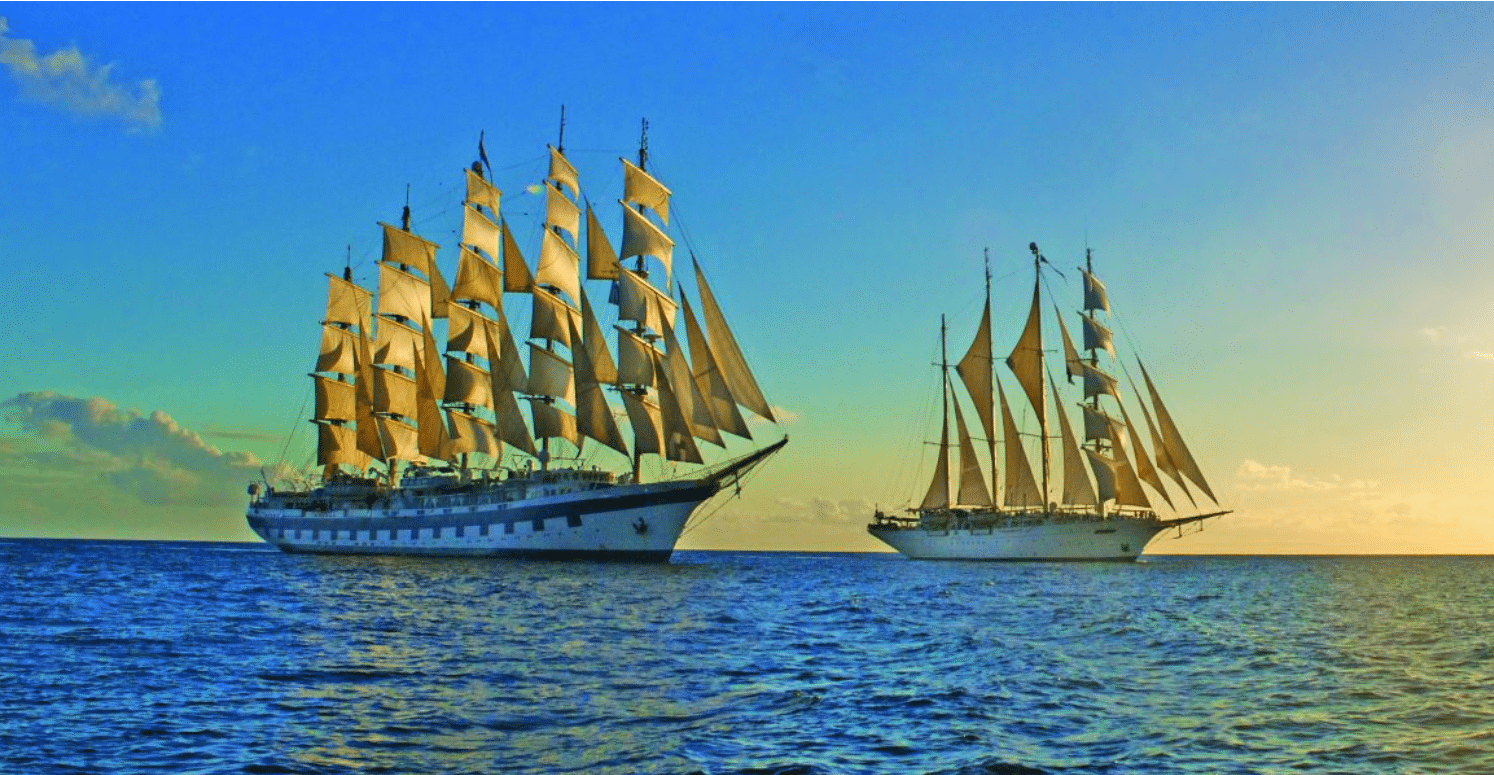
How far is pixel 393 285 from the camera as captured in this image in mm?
97000

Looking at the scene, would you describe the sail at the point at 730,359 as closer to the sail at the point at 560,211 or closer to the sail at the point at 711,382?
the sail at the point at 711,382

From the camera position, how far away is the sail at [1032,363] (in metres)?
95.0

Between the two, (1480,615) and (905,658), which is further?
(1480,615)

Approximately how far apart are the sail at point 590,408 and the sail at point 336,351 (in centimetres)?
3444

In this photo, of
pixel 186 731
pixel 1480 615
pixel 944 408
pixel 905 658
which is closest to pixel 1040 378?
pixel 944 408

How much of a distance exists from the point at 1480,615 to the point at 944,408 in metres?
56.5

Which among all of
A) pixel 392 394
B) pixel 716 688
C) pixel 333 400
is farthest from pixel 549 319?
pixel 716 688

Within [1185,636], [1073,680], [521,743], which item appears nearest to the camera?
[521,743]

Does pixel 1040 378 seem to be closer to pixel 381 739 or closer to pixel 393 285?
pixel 393 285

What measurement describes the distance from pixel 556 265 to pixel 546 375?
328 inches

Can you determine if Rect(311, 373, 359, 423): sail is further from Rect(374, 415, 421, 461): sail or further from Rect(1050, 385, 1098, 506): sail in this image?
Rect(1050, 385, 1098, 506): sail

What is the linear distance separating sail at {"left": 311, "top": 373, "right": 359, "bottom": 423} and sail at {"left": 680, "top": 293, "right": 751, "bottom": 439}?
4176cm

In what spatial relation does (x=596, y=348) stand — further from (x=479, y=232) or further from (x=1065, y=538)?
(x=1065, y=538)

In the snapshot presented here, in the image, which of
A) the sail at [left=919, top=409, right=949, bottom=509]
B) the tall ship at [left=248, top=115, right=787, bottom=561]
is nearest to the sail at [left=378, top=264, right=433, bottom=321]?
the tall ship at [left=248, top=115, right=787, bottom=561]
